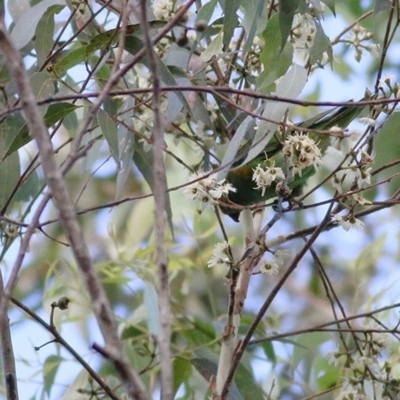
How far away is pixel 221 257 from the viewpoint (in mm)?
1367

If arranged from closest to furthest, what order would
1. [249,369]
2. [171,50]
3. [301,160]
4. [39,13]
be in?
[301,160]
[39,13]
[171,50]
[249,369]

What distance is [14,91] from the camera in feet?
4.45

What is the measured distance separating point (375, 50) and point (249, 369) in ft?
2.36

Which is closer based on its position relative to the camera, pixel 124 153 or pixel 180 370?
pixel 124 153

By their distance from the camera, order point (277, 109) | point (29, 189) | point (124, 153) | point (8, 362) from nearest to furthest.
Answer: point (8, 362), point (277, 109), point (124, 153), point (29, 189)

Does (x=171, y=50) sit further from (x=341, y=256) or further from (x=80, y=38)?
(x=341, y=256)

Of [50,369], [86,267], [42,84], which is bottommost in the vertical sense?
[86,267]

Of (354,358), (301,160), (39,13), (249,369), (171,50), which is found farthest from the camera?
(249,369)

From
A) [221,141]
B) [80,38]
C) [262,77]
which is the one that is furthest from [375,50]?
[80,38]

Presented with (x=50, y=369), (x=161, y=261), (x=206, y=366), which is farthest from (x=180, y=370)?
(x=161, y=261)

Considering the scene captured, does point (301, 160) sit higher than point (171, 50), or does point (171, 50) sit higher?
point (171, 50)

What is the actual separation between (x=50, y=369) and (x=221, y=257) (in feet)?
2.65

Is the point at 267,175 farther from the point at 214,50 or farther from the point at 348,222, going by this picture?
the point at 214,50

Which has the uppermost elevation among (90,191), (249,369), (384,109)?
(90,191)
